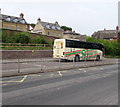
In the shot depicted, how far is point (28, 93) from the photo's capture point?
6.13m

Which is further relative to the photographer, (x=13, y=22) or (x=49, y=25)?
(x=49, y=25)

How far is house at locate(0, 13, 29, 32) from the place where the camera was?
54969 mm

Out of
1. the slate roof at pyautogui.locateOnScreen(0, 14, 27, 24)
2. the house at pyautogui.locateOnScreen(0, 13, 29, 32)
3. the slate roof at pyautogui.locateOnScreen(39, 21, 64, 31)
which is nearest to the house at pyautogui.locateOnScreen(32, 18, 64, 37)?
the slate roof at pyautogui.locateOnScreen(39, 21, 64, 31)

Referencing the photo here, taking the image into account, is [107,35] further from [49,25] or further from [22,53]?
[22,53]

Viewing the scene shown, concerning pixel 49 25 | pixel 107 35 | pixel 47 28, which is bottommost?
pixel 107 35

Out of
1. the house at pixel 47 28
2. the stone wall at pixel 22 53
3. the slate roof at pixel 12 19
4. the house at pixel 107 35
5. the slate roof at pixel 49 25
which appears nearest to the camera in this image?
the stone wall at pixel 22 53

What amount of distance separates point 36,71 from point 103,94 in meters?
7.22

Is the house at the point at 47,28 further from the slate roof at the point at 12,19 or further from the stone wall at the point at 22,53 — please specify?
the stone wall at the point at 22,53

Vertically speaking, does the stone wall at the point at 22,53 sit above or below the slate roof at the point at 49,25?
below

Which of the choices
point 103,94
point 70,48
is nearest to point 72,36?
point 70,48

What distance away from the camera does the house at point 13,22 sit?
55.0 metres

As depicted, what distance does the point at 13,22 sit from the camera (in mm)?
57438

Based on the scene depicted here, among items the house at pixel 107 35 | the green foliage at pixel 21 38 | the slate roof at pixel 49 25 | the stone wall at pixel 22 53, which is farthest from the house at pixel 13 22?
the house at pixel 107 35

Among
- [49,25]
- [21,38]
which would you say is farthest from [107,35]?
[21,38]
